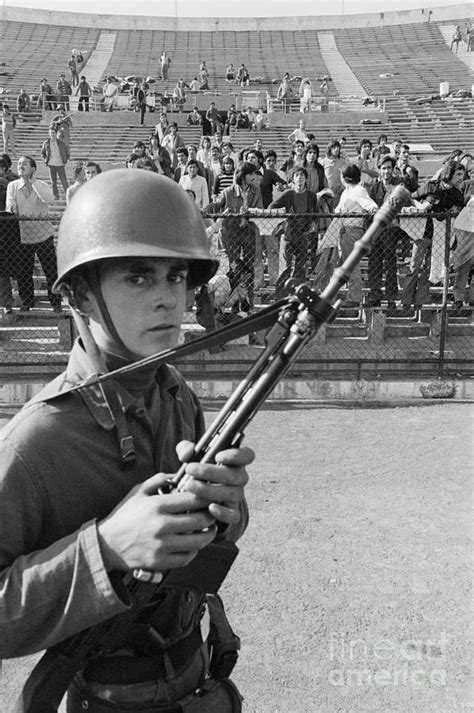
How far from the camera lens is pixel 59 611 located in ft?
4.49

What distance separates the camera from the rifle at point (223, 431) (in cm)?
134

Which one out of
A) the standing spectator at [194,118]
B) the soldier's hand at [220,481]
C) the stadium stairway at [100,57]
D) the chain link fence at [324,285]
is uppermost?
the stadium stairway at [100,57]

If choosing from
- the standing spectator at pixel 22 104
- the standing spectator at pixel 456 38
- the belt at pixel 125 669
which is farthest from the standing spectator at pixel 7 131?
the standing spectator at pixel 456 38

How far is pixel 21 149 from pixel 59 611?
29.4 metres

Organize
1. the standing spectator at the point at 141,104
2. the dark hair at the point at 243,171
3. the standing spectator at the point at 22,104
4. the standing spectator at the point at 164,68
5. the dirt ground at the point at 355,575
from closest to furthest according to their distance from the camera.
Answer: the dirt ground at the point at 355,575
the dark hair at the point at 243,171
the standing spectator at the point at 22,104
the standing spectator at the point at 141,104
the standing spectator at the point at 164,68

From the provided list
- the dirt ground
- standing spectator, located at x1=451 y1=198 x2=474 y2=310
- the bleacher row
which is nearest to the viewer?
the dirt ground

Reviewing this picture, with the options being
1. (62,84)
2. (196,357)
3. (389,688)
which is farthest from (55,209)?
(62,84)

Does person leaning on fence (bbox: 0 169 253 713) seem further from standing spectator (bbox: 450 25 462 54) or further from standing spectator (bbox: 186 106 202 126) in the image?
standing spectator (bbox: 450 25 462 54)

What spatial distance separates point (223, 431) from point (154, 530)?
→ 22 centimetres

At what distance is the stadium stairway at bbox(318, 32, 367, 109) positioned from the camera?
4238 centimetres

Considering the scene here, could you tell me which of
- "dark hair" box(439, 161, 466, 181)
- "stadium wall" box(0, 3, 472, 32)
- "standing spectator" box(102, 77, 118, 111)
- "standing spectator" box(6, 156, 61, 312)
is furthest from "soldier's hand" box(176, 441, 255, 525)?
"stadium wall" box(0, 3, 472, 32)

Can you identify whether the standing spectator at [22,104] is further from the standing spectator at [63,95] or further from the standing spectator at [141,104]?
the standing spectator at [141,104]

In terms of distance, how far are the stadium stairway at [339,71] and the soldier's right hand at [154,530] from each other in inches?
1521

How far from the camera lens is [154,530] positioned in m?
1.31
